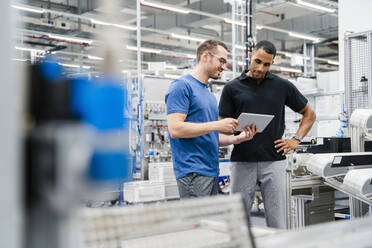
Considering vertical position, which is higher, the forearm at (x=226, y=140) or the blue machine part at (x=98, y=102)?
the blue machine part at (x=98, y=102)

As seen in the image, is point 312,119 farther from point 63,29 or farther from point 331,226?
point 63,29

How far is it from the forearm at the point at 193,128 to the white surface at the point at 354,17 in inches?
224

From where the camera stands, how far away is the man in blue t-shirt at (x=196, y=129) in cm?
219

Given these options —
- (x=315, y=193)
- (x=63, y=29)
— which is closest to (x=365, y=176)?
(x=315, y=193)

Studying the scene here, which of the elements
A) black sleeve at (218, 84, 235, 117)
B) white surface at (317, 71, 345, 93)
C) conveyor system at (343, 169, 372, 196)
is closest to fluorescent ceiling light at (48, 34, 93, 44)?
white surface at (317, 71, 345, 93)

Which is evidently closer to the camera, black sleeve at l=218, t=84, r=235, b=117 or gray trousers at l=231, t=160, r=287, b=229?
gray trousers at l=231, t=160, r=287, b=229

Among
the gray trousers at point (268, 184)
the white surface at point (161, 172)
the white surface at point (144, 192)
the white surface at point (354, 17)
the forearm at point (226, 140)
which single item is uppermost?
the white surface at point (354, 17)

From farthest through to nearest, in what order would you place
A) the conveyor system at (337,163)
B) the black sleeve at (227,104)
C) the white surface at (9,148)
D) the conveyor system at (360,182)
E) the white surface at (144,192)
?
the white surface at (144,192), the conveyor system at (337,163), the black sleeve at (227,104), the conveyor system at (360,182), the white surface at (9,148)

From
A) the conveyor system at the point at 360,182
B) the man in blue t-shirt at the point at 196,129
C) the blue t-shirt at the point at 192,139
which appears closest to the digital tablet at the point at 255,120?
the man in blue t-shirt at the point at 196,129

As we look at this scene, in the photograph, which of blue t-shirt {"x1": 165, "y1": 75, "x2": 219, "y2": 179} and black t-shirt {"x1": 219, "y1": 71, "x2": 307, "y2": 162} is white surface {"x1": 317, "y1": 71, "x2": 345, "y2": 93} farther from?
blue t-shirt {"x1": 165, "y1": 75, "x2": 219, "y2": 179}

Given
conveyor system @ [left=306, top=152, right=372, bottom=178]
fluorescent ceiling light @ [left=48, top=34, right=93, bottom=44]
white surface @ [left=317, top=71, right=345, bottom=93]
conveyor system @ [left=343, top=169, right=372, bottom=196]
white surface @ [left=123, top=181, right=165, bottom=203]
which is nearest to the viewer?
conveyor system @ [left=343, top=169, right=372, bottom=196]

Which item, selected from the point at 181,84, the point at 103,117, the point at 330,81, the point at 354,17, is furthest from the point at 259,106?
the point at 330,81

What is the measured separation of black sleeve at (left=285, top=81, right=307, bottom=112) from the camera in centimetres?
271

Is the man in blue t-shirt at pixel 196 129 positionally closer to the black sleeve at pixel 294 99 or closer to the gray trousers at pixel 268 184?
the gray trousers at pixel 268 184
